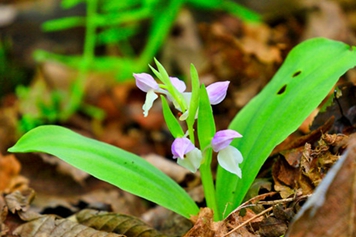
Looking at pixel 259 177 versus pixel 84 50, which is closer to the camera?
pixel 259 177

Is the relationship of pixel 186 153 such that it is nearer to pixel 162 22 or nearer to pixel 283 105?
pixel 283 105

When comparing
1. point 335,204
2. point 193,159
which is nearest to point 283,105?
point 193,159

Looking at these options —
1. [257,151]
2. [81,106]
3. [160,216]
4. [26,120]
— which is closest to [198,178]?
[160,216]

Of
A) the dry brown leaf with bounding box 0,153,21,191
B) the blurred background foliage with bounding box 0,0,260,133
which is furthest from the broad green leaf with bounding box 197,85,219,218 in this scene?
the blurred background foliage with bounding box 0,0,260,133

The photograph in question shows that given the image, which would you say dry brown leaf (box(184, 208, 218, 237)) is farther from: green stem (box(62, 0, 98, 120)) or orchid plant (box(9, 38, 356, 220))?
green stem (box(62, 0, 98, 120))

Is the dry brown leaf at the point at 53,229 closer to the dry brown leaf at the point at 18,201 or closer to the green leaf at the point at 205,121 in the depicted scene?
the dry brown leaf at the point at 18,201

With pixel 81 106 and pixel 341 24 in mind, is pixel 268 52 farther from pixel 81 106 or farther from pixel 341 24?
pixel 81 106
